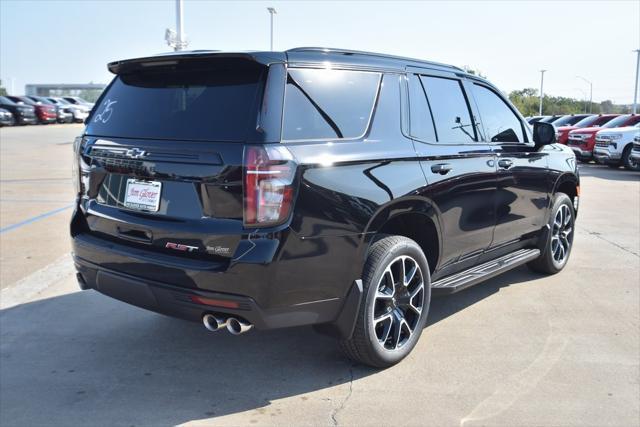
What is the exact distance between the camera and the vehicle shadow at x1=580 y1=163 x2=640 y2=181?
52.1ft

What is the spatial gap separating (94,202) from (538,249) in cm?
395

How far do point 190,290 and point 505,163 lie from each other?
291cm

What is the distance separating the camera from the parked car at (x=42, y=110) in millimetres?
36688

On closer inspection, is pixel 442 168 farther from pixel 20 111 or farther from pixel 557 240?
pixel 20 111

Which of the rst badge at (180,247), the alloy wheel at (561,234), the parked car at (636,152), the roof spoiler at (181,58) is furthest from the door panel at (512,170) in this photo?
the parked car at (636,152)

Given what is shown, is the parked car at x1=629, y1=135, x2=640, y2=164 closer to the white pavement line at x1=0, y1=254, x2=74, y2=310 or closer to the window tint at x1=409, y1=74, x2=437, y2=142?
the window tint at x1=409, y1=74, x2=437, y2=142

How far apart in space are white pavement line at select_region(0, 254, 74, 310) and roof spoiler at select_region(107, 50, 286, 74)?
2.28 metres

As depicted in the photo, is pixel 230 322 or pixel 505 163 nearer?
pixel 230 322

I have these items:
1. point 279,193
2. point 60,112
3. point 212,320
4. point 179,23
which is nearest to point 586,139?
point 179,23

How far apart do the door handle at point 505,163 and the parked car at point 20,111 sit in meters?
34.8

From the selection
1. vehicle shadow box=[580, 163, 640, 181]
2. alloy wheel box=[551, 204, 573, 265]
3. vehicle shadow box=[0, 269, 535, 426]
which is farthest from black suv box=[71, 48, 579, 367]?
vehicle shadow box=[580, 163, 640, 181]

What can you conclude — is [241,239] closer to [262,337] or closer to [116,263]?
[116,263]

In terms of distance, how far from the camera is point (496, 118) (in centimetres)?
510

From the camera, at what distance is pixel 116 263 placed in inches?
135
